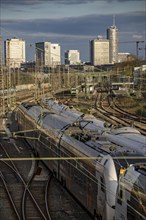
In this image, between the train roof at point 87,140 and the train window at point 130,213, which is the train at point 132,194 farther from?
the train roof at point 87,140

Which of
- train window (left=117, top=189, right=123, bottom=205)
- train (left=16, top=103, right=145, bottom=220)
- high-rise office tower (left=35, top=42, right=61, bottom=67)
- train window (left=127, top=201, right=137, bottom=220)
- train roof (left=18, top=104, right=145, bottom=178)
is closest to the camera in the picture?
train window (left=127, top=201, right=137, bottom=220)

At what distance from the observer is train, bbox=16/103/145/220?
9664 millimetres

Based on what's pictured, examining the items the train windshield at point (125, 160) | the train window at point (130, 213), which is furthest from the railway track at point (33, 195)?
the train window at point (130, 213)

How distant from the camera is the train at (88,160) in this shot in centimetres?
966

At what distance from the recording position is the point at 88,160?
37.6ft

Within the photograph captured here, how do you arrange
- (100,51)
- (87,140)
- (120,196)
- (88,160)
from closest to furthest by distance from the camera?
(120,196) < (88,160) < (87,140) < (100,51)

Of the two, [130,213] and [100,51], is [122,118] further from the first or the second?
[100,51]

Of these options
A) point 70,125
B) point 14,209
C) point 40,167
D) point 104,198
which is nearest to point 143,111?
point 40,167

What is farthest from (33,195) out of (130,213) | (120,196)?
(130,213)

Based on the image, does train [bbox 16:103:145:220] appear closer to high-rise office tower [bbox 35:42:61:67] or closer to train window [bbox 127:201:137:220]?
train window [bbox 127:201:137:220]

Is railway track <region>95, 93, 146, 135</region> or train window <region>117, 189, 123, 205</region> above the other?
train window <region>117, 189, 123, 205</region>

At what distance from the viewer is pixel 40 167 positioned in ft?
63.9

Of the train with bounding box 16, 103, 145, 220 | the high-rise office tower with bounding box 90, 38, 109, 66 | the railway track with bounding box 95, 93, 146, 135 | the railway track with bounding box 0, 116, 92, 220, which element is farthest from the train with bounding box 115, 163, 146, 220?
the high-rise office tower with bounding box 90, 38, 109, 66

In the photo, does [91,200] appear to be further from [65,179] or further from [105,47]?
[105,47]
